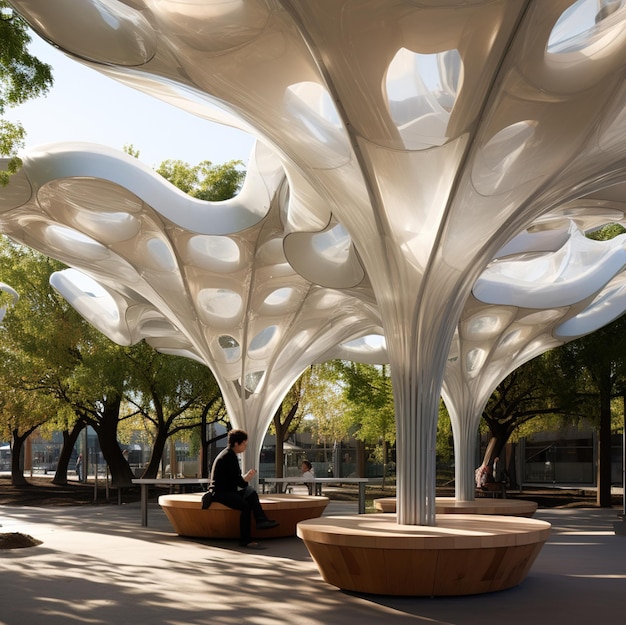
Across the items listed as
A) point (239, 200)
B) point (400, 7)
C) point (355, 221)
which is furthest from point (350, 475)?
point (400, 7)

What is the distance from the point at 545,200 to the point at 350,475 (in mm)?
27195

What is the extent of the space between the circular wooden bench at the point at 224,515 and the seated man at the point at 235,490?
67 cm

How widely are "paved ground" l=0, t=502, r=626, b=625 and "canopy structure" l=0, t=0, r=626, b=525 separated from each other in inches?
59.7

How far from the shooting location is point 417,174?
28.3 feet

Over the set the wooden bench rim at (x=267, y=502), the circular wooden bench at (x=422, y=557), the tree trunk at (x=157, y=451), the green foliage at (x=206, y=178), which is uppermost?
the green foliage at (x=206, y=178)

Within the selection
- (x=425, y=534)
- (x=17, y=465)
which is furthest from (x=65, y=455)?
(x=425, y=534)

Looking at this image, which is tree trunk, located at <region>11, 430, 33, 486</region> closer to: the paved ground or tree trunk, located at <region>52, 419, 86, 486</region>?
tree trunk, located at <region>52, 419, 86, 486</region>

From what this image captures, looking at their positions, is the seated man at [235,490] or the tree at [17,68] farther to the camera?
the seated man at [235,490]

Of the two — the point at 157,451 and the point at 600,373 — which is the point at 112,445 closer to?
the point at 157,451

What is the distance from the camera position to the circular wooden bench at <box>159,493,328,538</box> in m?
12.2

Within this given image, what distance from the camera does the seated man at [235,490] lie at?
1135cm

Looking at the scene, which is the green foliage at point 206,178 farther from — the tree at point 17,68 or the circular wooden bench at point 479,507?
the tree at point 17,68

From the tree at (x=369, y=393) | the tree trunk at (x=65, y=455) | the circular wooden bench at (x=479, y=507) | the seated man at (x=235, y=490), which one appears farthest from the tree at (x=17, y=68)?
the tree trunk at (x=65, y=455)

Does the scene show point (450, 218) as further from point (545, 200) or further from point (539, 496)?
point (539, 496)
